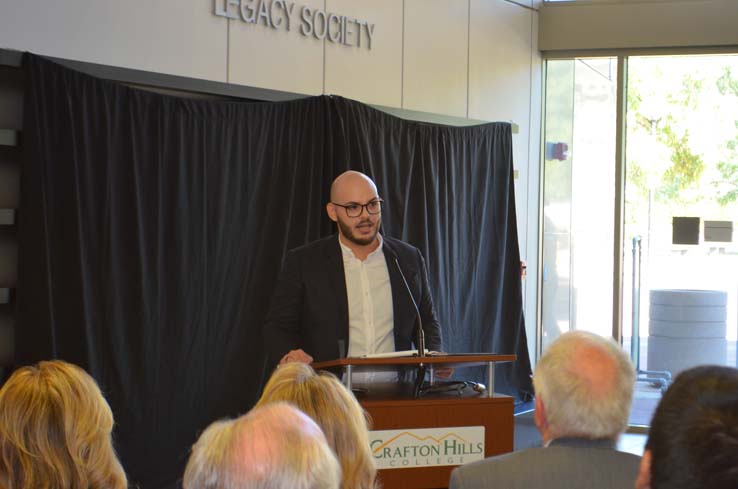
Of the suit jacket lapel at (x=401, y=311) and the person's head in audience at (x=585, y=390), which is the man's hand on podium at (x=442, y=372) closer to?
the suit jacket lapel at (x=401, y=311)

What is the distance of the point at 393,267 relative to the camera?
4.24m

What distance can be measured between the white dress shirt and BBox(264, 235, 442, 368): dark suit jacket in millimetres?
38

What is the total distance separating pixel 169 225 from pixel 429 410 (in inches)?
103

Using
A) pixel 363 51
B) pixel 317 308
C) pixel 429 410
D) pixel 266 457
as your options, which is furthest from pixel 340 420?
pixel 363 51

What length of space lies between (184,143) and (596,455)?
376cm

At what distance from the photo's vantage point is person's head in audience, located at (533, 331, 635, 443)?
85.8 inches

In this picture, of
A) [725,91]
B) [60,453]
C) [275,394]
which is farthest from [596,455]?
[725,91]

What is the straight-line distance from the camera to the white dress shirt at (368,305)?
4145 millimetres

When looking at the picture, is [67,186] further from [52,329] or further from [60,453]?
[60,453]

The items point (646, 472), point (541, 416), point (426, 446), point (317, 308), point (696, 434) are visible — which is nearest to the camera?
point (696, 434)

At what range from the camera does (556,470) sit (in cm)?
214

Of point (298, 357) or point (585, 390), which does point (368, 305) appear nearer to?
point (298, 357)

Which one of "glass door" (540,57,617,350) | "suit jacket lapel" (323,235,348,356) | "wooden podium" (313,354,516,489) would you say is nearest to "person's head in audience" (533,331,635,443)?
"wooden podium" (313,354,516,489)

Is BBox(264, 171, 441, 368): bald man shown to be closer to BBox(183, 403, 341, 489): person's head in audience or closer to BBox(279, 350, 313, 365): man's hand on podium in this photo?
BBox(279, 350, 313, 365): man's hand on podium
